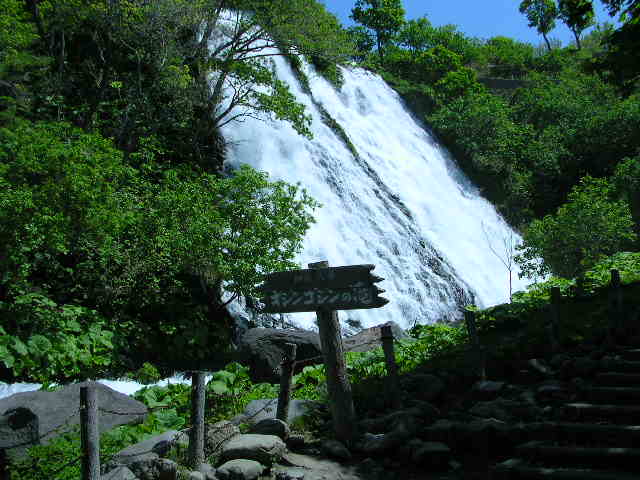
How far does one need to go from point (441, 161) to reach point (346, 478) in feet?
76.6

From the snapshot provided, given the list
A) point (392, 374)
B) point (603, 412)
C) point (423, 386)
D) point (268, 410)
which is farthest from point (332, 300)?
point (603, 412)

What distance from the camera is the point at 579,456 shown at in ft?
15.3

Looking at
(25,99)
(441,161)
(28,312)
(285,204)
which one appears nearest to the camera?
(28,312)

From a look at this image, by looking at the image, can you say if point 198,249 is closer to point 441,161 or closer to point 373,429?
point 373,429

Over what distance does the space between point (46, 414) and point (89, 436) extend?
279 cm

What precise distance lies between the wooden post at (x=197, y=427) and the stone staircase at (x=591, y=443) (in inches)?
95.3

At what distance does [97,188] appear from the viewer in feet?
35.2

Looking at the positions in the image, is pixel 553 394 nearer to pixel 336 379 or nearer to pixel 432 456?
pixel 432 456

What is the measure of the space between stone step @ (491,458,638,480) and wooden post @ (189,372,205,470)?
2417mm

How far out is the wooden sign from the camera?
557 centimetres

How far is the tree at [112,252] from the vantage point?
32.3ft

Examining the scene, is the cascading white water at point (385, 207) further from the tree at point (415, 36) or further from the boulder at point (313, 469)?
the tree at point (415, 36)

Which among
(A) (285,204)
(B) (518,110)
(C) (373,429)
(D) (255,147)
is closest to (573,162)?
(B) (518,110)

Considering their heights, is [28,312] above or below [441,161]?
below
